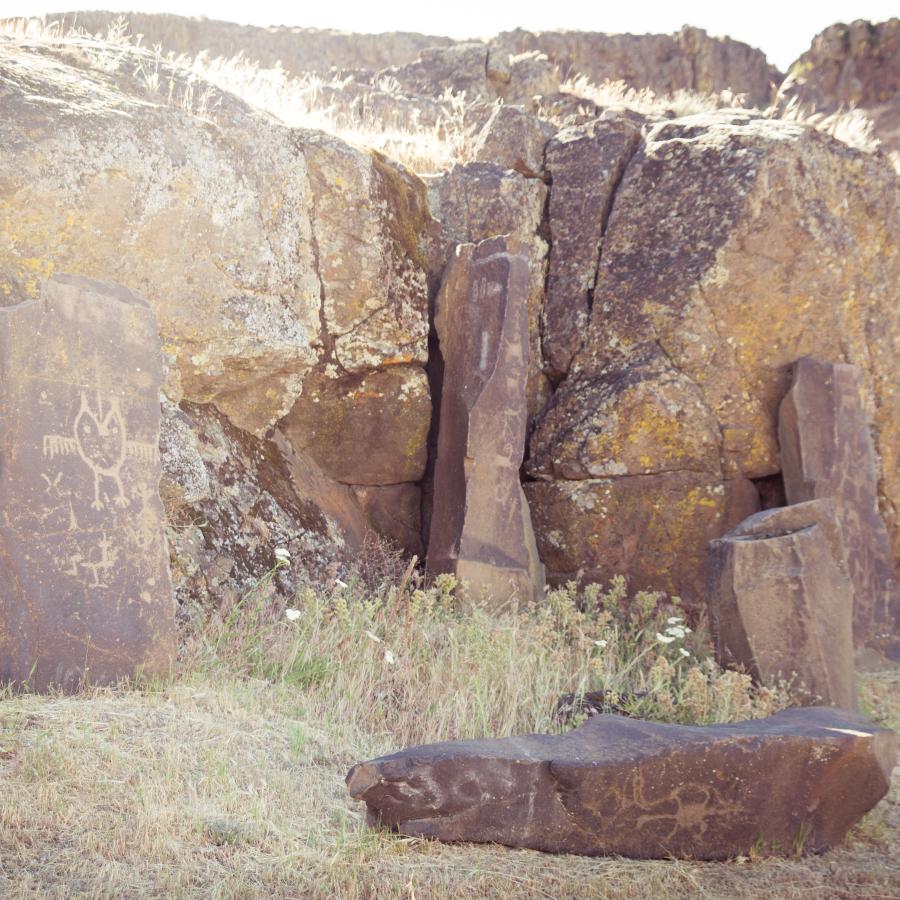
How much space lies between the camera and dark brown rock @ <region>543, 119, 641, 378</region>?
24.0ft

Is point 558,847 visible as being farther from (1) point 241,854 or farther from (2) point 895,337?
(2) point 895,337

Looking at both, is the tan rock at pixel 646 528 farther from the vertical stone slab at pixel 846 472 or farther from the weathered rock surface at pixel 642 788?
the weathered rock surface at pixel 642 788

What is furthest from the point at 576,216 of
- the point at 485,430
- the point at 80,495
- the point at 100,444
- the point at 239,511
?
the point at 80,495

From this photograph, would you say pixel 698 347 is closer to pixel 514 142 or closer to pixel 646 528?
pixel 646 528

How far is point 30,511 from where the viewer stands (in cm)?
388

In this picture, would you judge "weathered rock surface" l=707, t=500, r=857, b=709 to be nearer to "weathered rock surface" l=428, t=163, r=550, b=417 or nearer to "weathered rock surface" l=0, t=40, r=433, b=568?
"weathered rock surface" l=0, t=40, r=433, b=568

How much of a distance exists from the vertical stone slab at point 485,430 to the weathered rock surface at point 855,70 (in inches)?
741

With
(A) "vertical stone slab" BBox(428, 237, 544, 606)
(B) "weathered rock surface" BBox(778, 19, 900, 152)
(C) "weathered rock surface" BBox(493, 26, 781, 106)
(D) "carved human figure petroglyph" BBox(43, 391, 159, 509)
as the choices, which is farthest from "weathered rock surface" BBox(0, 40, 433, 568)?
(B) "weathered rock surface" BBox(778, 19, 900, 152)

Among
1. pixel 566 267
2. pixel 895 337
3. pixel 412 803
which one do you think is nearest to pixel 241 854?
pixel 412 803

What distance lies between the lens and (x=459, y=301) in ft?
21.5

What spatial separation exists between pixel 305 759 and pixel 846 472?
4.58m

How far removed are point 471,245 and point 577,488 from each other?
1741 mm

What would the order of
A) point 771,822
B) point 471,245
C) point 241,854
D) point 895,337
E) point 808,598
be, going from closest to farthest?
point 241,854 < point 771,822 < point 808,598 < point 471,245 < point 895,337

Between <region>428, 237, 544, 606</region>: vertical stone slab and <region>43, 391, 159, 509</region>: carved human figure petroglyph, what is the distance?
7.55 feet
